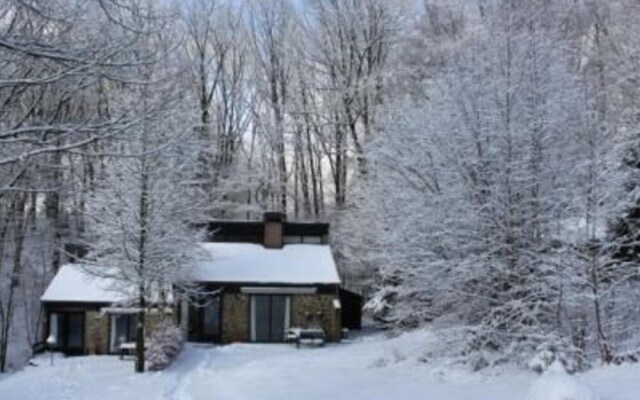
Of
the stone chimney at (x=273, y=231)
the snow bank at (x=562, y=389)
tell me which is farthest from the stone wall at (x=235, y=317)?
the snow bank at (x=562, y=389)

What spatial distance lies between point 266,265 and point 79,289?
6.57 m

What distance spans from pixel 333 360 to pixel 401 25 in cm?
1865

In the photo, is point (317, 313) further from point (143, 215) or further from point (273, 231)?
point (143, 215)

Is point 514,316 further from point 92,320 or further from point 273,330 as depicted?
point 92,320

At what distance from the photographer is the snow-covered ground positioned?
12953mm

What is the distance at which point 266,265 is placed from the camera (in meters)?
29.9

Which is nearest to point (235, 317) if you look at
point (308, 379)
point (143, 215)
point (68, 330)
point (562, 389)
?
point (68, 330)

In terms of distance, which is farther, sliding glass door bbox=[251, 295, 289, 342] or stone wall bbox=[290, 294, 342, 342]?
sliding glass door bbox=[251, 295, 289, 342]

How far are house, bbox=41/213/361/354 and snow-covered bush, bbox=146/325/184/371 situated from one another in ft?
7.37

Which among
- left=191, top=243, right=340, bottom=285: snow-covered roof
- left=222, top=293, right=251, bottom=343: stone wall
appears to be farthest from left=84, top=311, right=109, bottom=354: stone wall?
left=222, top=293, right=251, bottom=343: stone wall

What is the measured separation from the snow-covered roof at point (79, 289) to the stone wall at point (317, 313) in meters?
6.04

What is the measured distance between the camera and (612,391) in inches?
460

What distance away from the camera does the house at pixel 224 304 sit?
27766 mm

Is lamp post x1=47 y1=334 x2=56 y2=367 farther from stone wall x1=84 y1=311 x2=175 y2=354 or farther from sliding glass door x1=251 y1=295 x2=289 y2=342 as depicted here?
sliding glass door x1=251 y1=295 x2=289 y2=342
